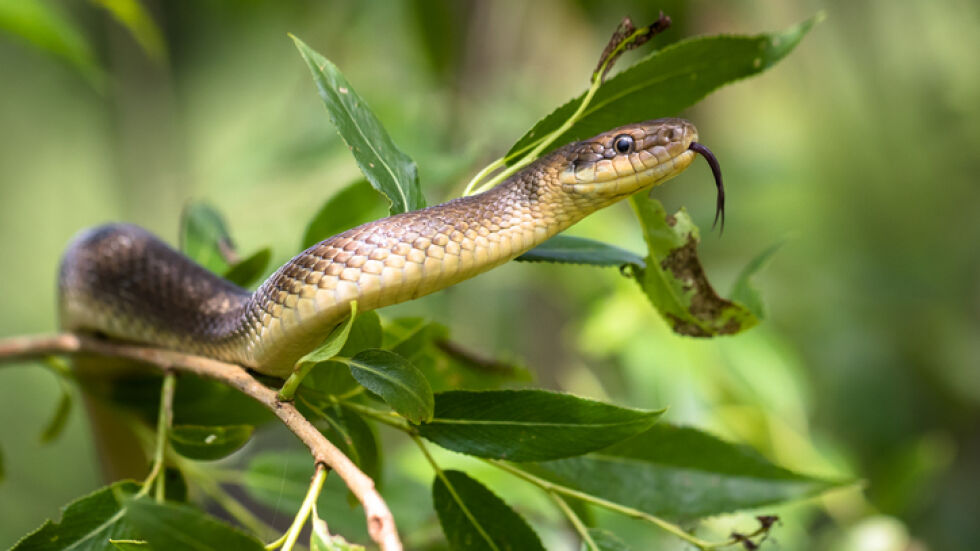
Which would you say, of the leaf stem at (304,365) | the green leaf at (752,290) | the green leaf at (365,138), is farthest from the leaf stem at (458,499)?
the green leaf at (752,290)

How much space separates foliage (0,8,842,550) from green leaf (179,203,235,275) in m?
0.25

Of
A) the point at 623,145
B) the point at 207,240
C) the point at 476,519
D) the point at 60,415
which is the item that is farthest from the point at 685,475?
the point at 60,415

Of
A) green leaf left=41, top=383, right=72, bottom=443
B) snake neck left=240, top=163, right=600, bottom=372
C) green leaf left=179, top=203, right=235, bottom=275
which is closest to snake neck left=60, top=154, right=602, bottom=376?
snake neck left=240, top=163, right=600, bottom=372

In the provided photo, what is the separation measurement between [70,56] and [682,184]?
309cm

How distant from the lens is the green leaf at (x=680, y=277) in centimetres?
82

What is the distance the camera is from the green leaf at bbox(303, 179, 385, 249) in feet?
3.31

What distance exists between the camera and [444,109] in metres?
3.01

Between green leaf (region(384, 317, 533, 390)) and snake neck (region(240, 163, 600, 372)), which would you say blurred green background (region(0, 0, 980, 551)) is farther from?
snake neck (region(240, 163, 600, 372))

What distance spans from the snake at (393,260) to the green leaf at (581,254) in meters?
0.02

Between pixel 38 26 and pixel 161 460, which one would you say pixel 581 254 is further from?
pixel 38 26

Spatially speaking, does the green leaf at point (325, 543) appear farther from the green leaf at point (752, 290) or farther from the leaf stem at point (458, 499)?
the green leaf at point (752, 290)

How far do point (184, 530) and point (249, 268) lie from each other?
0.56 metres

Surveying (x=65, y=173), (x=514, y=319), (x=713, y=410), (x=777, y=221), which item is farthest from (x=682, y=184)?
(x=65, y=173)

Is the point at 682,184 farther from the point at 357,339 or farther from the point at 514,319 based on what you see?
the point at 357,339
